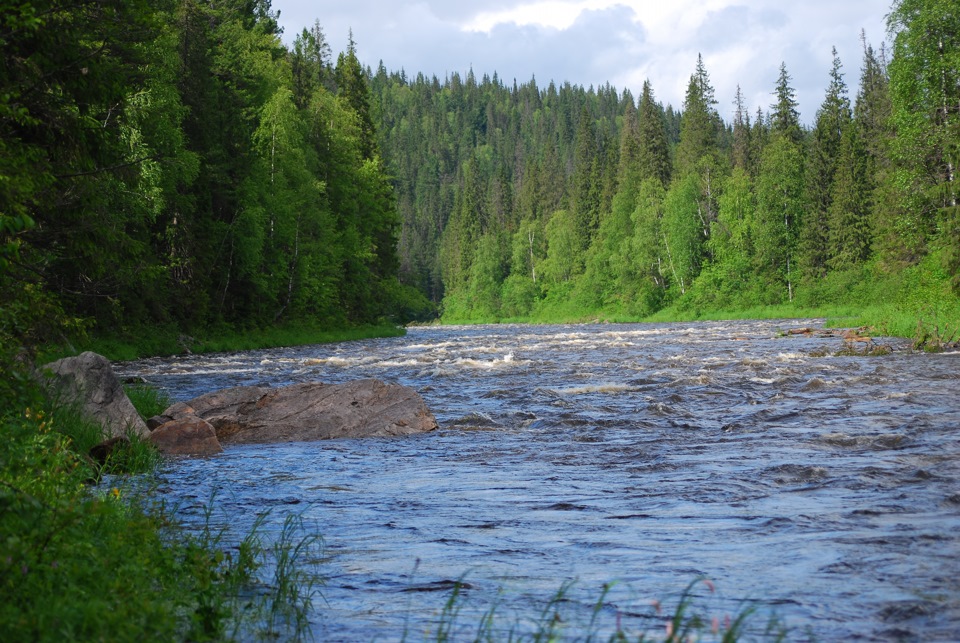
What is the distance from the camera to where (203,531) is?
7.00m

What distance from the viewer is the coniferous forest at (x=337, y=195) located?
831cm

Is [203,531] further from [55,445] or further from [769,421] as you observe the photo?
[769,421]

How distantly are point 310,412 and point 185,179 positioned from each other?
18801 mm

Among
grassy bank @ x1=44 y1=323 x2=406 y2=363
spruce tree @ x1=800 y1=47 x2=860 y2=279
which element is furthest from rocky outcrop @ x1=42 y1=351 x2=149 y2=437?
spruce tree @ x1=800 y1=47 x2=860 y2=279

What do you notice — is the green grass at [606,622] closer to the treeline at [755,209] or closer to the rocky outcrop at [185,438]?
the rocky outcrop at [185,438]

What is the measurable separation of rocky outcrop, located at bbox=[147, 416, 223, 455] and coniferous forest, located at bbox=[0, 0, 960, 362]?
203 centimetres

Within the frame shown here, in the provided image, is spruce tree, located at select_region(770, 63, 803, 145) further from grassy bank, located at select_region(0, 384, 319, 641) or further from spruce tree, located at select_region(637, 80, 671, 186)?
Answer: grassy bank, located at select_region(0, 384, 319, 641)

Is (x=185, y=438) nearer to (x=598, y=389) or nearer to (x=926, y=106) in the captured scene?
(x=598, y=389)

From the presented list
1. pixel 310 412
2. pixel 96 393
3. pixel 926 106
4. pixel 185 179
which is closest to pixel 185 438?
pixel 96 393

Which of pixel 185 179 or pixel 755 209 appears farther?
pixel 755 209

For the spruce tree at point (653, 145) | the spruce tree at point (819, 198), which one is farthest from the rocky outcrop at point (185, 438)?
the spruce tree at point (653, 145)

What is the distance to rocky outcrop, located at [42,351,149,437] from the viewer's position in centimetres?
1112

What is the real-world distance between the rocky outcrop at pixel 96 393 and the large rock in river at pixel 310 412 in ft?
3.19

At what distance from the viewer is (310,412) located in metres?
13.8
